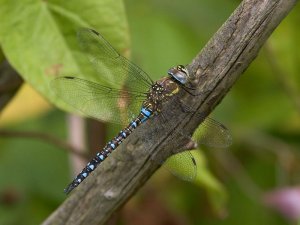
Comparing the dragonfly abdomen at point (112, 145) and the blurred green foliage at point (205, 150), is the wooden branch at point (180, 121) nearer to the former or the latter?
the dragonfly abdomen at point (112, 145)

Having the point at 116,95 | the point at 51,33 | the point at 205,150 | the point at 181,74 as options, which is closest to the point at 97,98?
the point at 116,95

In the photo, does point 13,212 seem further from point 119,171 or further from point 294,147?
point 119,171

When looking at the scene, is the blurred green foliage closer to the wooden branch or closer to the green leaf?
the green leaf

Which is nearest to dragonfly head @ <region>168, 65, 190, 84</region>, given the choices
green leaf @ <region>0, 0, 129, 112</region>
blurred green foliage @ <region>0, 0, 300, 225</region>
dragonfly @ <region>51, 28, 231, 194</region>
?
dragonfly @ <region>51, 28, 231, 194</region>

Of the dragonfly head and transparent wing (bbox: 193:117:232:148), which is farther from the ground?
the dragonfly head

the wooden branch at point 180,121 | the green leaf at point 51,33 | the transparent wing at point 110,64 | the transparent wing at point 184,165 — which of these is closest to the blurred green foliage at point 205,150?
the transparent wing at point 110,64

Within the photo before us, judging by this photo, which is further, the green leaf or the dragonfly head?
the green leaf
